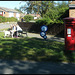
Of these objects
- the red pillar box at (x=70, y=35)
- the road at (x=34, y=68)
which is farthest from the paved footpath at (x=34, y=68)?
the red pillar box at (x=70, y=35)

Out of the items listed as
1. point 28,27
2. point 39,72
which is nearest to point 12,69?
point 39,72

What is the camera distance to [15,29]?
55.7 ft

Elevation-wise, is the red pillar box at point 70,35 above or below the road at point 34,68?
above

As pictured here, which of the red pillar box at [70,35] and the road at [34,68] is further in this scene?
the red pillar box at [70,35]

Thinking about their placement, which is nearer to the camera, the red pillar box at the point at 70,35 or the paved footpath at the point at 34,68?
the paved footpath at the point at 34,68

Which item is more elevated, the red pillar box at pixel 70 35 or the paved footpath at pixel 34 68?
the red pillar box at pixel 70 35

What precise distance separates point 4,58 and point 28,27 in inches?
689

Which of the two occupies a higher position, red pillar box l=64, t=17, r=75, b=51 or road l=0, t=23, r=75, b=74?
red pillar box l=64, t=17, r=75, b=51

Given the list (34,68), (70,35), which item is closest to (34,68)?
(34,68)

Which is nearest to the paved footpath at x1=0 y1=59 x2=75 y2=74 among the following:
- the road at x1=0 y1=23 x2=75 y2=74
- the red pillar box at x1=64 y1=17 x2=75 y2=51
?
the road at x1=0 y1=23 x2=75 y2=74

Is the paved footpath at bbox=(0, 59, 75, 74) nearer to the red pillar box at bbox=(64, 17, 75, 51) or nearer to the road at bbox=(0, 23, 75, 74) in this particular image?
the road at bbox=(0, 23, 75, 74)

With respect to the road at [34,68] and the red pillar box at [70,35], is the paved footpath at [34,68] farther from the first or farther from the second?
the red pillar box at [70,35]

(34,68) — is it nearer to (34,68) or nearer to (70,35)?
Result: (34,68)

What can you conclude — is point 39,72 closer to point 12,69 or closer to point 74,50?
point 12,69
